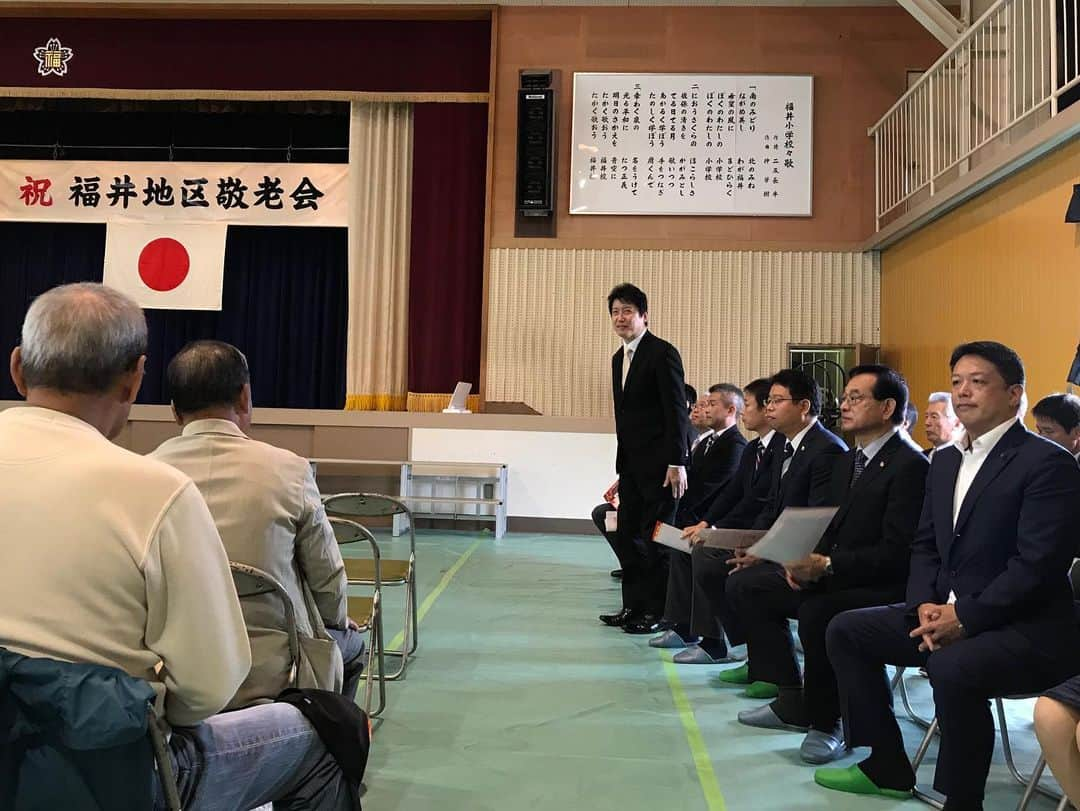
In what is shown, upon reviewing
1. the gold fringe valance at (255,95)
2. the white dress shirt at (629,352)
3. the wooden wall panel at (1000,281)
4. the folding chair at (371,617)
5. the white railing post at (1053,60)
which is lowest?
the folding chair at (371,617)

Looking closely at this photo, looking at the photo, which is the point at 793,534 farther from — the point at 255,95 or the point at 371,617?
the point at 255,95

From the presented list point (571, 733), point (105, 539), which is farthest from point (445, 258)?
point (105, 539)

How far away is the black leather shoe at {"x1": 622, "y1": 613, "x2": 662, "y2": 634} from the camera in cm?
395

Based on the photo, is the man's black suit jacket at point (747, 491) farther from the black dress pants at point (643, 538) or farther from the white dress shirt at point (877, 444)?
the white dress shirt at point (877, 444)

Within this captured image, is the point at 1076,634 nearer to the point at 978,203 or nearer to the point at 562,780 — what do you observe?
the point at 562,780

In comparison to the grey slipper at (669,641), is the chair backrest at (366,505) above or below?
above

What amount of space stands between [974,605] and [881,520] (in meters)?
0.57

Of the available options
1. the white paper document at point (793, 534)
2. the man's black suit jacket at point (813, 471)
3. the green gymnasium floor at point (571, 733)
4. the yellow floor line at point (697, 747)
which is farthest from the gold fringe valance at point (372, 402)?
the white paper document at point (793, 534)

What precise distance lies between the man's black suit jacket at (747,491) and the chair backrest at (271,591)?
2.18 m

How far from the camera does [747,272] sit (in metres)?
8.19

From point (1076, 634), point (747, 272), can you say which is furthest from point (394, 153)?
point (1076, 634)

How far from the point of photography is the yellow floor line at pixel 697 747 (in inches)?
85.7

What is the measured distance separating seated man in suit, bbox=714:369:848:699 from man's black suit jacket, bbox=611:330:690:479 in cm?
56

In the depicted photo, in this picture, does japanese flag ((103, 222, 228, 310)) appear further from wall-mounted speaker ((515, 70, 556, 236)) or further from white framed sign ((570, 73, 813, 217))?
white framed sign ((570, 73, 813, 217))
